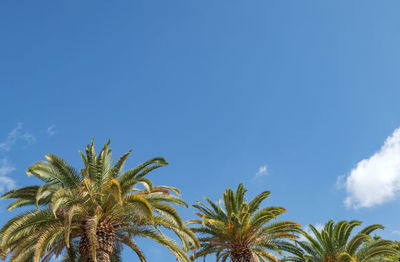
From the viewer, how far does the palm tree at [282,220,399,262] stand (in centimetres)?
2631

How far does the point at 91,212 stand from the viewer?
1694 cm

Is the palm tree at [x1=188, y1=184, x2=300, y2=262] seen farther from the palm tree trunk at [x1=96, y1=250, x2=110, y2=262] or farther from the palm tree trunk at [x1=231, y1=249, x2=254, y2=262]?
the palm tree trunk at [x1=96, y1=250, x2=110, y2=262]

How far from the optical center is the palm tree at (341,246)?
26312mm

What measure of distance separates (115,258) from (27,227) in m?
5.16

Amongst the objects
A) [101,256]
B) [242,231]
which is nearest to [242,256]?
[242,231]

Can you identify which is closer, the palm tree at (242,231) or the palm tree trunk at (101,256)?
the palm tree trunk at (101,256)

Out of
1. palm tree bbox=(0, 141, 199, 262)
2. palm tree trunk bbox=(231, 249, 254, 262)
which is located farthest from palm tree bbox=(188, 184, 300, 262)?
palm tree bbox=(0, 141, 199, 262)

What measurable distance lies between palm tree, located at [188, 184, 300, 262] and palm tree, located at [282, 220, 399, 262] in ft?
5.55

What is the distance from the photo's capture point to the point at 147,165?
18.4 m

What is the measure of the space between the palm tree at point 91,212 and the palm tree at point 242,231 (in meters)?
6.49

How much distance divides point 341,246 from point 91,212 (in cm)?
1783

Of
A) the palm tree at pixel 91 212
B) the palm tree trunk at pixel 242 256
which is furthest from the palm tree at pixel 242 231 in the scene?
the palm tree at pixel 91 212

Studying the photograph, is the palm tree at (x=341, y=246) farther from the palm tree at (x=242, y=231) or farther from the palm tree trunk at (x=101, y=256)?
the palm tree trunk at (x=101, y=256)

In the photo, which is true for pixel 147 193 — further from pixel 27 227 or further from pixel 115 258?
pixel 27 227
